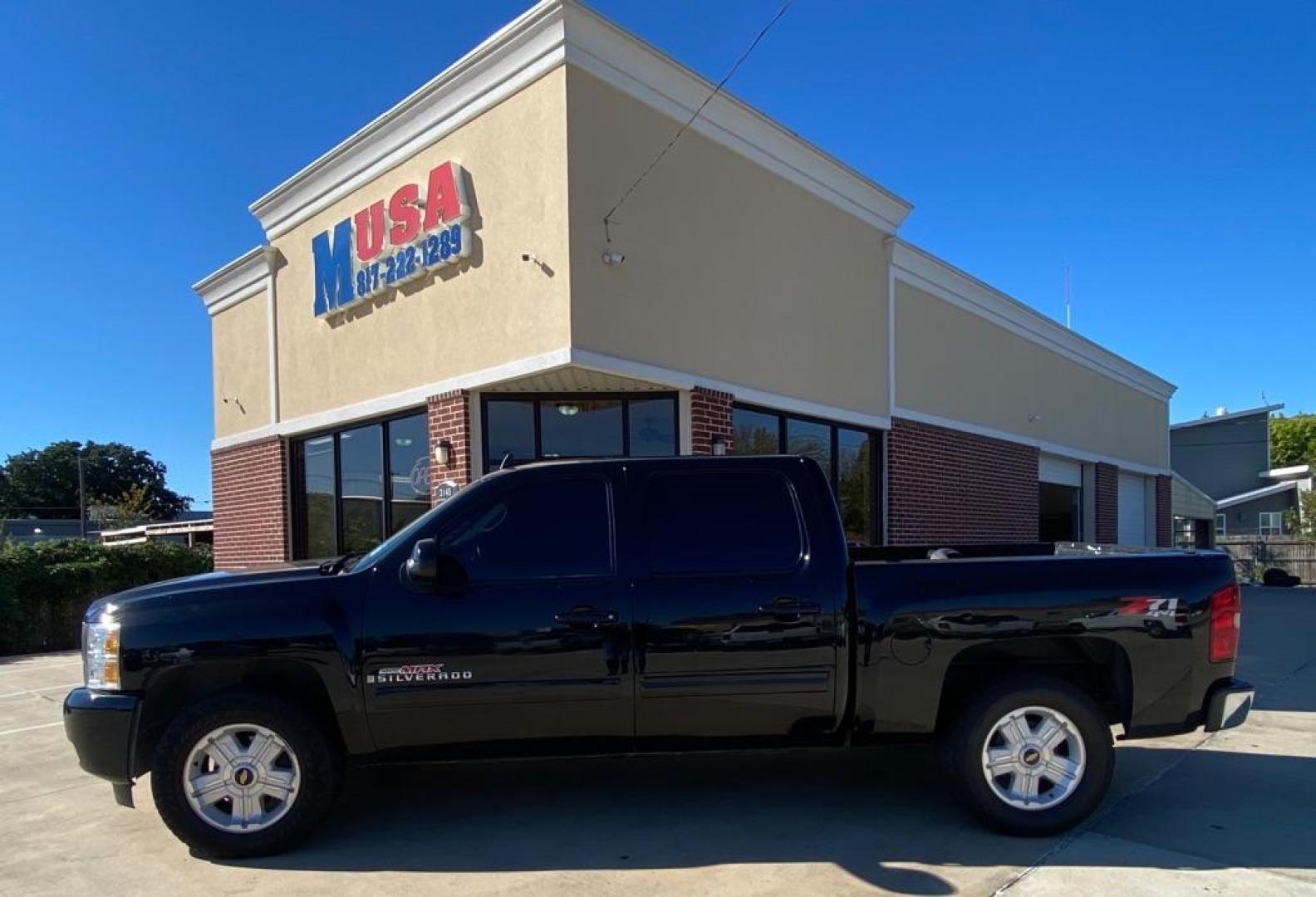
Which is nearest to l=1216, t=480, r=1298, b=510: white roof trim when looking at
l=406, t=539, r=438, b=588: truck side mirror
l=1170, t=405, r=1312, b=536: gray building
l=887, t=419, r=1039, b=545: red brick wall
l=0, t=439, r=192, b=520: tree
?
l=1170, t=405, r=1312, b=536: gray building

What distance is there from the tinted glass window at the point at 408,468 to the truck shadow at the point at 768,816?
13.6ft

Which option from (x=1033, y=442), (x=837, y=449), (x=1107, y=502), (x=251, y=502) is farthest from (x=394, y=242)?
(x=1107, y=502)

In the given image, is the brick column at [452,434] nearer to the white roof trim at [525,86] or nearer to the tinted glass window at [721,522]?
the white roof trim at [525,86]

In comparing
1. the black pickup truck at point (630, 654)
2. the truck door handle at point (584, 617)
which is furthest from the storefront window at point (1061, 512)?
the truck door handle at point (584, 617)

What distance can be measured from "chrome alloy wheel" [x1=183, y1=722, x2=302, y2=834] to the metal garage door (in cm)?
2092

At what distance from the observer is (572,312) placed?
759 centimetres

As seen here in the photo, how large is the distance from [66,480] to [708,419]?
89.0 m

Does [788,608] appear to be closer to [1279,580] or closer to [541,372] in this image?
[541,372]

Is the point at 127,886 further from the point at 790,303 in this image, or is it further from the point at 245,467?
the point at 245,467

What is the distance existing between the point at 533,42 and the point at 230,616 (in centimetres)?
578

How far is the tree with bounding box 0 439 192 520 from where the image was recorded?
76000 millimetres

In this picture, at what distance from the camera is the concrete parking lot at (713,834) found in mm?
3920

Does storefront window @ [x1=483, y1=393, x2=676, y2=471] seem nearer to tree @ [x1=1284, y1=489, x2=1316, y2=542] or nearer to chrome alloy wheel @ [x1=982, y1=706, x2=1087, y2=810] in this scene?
chrome alloy wheel @ [x1=982, y1=706, x2=1087, y2=810]

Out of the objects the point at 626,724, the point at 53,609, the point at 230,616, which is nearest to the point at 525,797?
the point at 626,724
